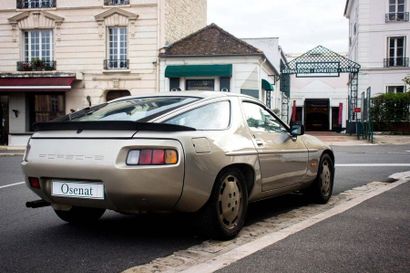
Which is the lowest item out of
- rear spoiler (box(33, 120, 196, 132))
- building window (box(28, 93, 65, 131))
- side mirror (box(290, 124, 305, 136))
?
side mirror (box(290, 124, 305, 136))

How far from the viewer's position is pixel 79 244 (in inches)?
175

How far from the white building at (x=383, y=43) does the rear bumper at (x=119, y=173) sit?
3050cm

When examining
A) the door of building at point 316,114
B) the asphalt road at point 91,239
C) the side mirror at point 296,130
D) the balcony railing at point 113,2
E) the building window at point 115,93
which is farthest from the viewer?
the door of building at point 316,114

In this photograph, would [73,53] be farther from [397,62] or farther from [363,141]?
[397,62]

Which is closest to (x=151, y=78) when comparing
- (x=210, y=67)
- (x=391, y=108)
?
(x=210, y=67)

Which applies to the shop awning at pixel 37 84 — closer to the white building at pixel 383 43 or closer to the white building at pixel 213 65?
the white building at pixel 213 65

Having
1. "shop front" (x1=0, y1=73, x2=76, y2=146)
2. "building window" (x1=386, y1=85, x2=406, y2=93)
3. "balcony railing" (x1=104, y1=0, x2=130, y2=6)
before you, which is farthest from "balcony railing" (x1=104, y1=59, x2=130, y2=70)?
"building window" (x1=386, y1=85, x2=406, y2=93)

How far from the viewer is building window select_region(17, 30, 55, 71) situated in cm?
2433

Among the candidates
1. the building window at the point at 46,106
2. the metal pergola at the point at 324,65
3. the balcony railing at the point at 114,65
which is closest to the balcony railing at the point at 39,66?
the building window at the point at 46,106

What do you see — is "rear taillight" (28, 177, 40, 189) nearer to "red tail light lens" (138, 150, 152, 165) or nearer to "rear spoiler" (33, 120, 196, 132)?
"rear spoiler" (33, 120, 196, 132)

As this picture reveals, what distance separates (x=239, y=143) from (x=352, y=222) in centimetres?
163

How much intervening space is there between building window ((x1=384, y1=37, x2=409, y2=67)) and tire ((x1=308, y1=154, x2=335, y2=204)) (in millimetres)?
28116

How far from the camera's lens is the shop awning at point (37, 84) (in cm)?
2303

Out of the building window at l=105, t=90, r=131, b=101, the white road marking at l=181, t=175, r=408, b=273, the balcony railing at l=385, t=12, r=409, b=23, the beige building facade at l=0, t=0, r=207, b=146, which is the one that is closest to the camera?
the white road marking at l=181, t=175, r=408, b=273
